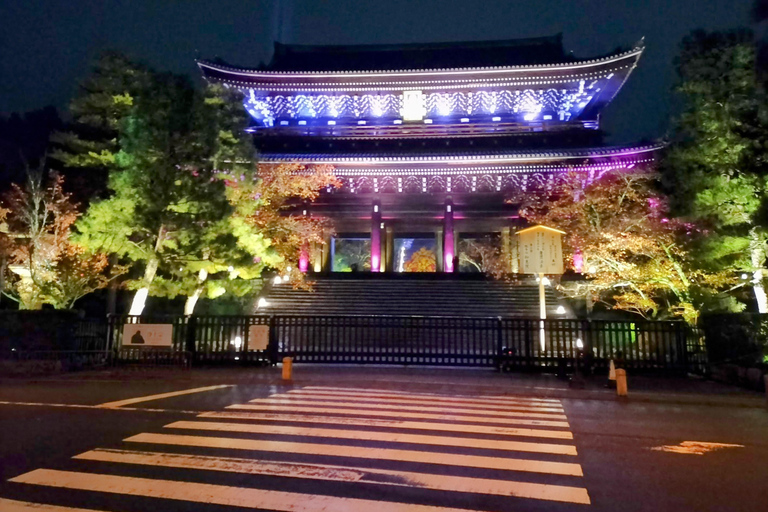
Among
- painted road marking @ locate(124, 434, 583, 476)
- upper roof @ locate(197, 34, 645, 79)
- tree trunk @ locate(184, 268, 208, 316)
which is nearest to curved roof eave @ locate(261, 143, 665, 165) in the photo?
upper roof @ locate(197, 34, 645, 79)

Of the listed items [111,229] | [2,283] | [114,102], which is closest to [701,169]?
[111,229]

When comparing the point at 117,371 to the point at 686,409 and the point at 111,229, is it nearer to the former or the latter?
the point at 111,229

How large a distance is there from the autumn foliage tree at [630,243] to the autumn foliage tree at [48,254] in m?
15.2

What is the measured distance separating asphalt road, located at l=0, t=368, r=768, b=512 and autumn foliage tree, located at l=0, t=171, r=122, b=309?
5.91 meters

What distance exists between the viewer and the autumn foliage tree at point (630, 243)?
1513 centimetres

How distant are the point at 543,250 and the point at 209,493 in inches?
489

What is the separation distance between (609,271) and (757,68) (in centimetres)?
664

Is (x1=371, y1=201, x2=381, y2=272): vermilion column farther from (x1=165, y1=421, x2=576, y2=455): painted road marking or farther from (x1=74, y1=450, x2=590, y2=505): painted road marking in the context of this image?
(x1=74, y1=450, x2=590, y2=505): painted road marking

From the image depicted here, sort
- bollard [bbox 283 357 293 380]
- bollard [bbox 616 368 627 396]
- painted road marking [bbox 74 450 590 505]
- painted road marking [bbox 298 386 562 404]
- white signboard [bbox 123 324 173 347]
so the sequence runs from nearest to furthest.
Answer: painted road marking [bbox 74 450 590 505] → painted road marking [bbox 298 386 562 404] → bollard [bbox 616 368 627 396] → bollard [bbox 283 357 293 380] → white signboard [bbox 123 324 173 347]

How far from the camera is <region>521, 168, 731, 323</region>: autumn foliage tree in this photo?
596 inches

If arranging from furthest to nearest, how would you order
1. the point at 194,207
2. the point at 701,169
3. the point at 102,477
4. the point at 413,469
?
the point at 194,207, the point at 701,169, the point at 413,469, the point at 102,477

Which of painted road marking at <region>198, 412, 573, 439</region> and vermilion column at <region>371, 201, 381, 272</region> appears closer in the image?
painted road marking at <region>198, 412, 573, 439</region>

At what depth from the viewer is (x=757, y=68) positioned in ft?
43.8

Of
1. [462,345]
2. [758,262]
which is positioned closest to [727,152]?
[758,262]
